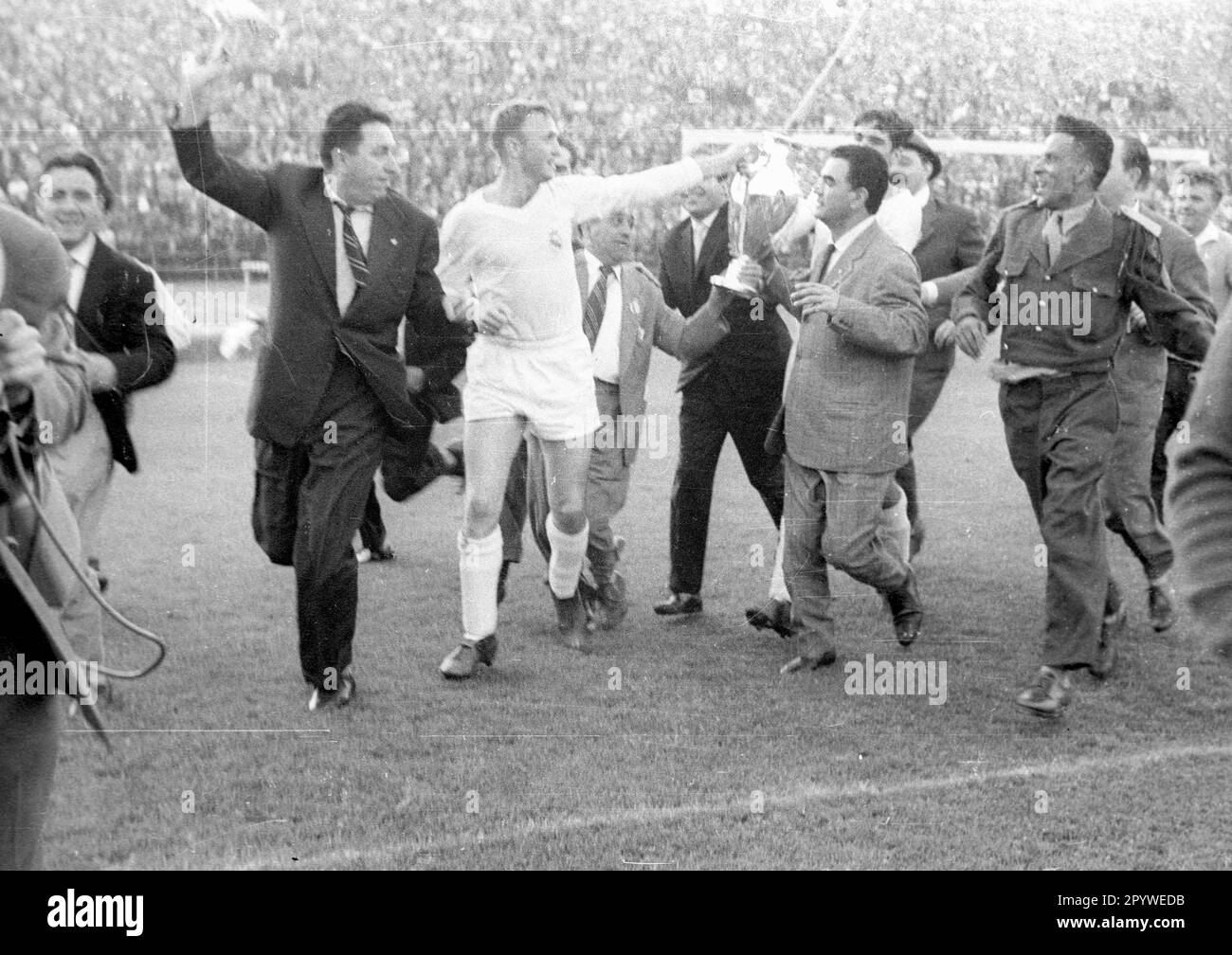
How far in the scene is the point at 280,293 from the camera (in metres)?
4.21

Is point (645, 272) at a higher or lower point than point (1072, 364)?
higher

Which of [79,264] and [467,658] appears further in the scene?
[467,658]

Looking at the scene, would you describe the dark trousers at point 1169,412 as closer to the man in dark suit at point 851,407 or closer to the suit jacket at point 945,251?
the suit jacket at point 945,251

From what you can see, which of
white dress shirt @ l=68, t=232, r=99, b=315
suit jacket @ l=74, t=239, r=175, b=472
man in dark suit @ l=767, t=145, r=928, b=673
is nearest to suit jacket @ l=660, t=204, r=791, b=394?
man in dark suit @ l=767, t=145, r=928, b=673

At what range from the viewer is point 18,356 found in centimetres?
269

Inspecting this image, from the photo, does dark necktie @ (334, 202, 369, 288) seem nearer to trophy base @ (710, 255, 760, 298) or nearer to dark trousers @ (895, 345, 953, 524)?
trophy base @ (710, 255, 760, 298)

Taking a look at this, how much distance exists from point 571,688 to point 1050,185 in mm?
1845

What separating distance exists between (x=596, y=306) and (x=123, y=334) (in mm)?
1303

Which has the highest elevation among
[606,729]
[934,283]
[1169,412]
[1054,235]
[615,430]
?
[1054,235]

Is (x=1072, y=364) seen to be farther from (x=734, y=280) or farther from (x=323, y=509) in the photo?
(x=323, y=509)

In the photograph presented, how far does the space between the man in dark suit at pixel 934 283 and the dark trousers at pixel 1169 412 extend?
1108 millimetres

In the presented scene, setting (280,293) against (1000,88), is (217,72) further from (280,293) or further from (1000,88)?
(1000,88)

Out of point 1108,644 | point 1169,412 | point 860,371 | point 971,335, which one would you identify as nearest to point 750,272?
point 860,371
